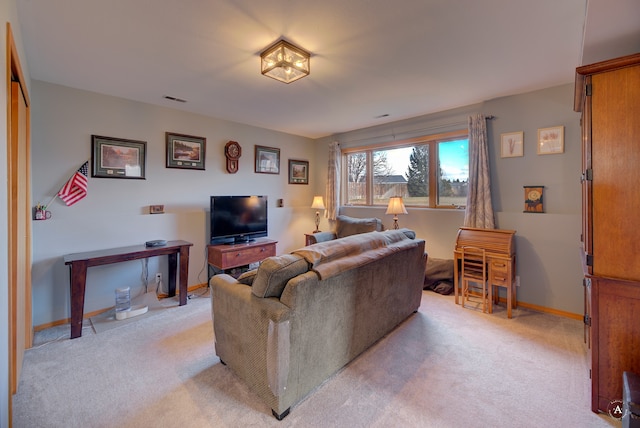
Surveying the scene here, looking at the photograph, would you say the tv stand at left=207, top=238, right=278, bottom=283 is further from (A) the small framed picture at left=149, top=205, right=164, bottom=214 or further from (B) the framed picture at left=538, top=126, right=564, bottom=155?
(B) the framed picture at left=538, top=126, right=564, bottom=155

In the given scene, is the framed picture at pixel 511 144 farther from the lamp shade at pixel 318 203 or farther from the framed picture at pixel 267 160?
the framed picture at pixel 267 160

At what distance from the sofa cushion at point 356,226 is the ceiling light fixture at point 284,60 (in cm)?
257

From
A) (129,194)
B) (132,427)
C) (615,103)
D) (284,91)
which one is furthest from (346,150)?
(132,427)

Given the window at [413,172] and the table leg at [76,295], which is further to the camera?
the window at [413,172]

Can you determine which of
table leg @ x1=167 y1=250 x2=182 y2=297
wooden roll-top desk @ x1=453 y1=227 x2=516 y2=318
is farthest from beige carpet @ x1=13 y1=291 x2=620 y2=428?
table leg @ x1=167 y1=250 x2=182 y2=297

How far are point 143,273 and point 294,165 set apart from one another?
3.00 metres

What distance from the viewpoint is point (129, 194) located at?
131 inches

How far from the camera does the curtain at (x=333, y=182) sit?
5.15 metres

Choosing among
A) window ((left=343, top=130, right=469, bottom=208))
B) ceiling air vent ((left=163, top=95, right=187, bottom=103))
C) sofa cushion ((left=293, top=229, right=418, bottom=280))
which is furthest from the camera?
window ((left=343, top=130, right=469, bottom=208))

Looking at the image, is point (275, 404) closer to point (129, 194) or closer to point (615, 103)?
point (615, 103)

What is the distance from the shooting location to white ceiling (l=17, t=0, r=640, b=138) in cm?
173

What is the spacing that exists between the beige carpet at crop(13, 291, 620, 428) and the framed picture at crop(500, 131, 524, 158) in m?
1.94

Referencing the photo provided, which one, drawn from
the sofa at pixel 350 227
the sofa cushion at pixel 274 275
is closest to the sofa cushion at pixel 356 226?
the sofa at pixel 350 227

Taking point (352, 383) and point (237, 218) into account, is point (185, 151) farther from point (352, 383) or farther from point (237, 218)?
point (352, 383)
